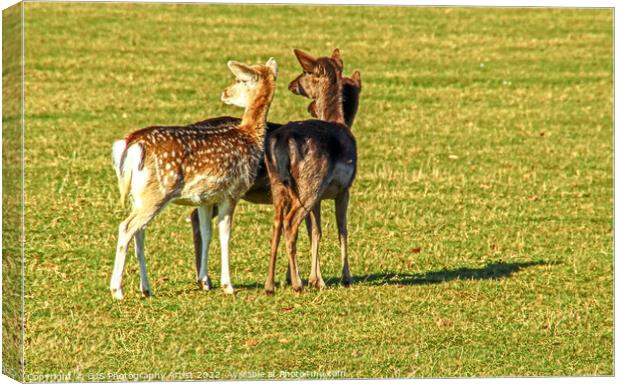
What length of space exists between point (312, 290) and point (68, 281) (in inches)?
79.2

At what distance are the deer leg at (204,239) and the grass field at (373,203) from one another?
184mm

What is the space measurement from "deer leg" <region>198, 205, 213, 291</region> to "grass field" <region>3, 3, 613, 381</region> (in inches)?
7.2

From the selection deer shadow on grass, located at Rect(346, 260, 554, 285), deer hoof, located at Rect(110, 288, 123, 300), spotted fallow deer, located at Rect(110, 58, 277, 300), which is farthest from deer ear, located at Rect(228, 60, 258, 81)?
deer shadow on grass, located at Rect(346, 260, 554, 285)

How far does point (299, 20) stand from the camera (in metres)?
26.3

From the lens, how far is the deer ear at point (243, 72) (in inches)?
399

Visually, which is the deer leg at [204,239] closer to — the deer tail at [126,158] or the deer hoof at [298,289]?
the deer hoof at [298,289]

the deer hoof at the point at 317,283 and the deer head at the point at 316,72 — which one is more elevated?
the deer head at the point at 316,72

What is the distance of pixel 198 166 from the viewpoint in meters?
9.81

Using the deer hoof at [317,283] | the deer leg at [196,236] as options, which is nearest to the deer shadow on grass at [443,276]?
the deer hoof at [317,283]

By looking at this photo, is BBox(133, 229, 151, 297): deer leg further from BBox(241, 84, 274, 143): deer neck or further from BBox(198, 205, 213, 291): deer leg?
BBox(241, 84, 274, 143): deer neck

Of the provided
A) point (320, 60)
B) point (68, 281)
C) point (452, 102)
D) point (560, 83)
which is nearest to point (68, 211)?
point (68, 281)

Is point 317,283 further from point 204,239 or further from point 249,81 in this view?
point 249,81

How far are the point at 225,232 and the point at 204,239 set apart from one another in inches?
7.5

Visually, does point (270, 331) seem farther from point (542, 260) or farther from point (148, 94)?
point (148, 94)
